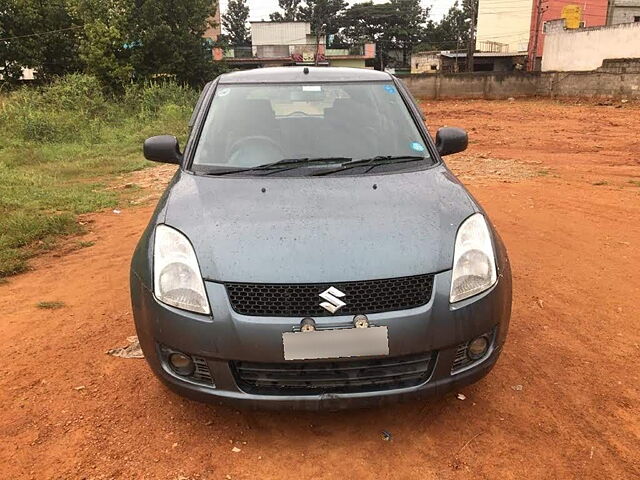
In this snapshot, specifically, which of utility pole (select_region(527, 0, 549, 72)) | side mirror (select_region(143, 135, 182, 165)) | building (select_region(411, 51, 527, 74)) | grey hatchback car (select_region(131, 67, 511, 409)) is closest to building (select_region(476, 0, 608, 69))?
utility pole (select_region(527, 0, 549, 72))

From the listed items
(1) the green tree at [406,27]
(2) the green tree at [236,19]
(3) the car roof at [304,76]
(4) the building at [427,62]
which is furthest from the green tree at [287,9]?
(3) the car roof at [304,76]

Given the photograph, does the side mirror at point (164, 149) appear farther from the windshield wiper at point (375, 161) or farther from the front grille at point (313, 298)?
the front grille at point (313, 298)

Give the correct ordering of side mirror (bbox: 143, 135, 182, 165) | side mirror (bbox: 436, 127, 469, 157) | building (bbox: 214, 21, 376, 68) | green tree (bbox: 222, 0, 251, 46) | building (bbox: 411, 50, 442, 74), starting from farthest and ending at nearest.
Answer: green tree (bbox: 222, 0, 251, 46)
building (bbox: 214, 21, 376, 68)
building (bbox: 411, 50, 442, 74)
side mirror (bbox: 436, 127, 469, 157)
side mirror (bbox: 143, 135, 182, 165)

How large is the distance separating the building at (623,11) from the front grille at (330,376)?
4373 cm

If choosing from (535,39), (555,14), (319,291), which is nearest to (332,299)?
(319,291)

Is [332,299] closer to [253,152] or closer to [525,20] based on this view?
[253,152]

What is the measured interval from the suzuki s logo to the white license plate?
0.30ft

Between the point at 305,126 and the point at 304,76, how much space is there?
534mm

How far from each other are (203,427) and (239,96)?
2.13m

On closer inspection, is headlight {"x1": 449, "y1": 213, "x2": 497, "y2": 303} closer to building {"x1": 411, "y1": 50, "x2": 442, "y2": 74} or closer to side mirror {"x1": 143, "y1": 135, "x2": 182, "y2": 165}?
side mirror {"x1": 143, "y1": 135, "x2": 182, "y2": 165}

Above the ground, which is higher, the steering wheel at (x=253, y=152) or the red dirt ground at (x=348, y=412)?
the steering wheel at (x=253, y=152)

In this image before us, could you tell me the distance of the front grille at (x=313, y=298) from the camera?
7.01ft

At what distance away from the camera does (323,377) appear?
219cm

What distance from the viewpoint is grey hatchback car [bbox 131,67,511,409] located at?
213 centimetres
